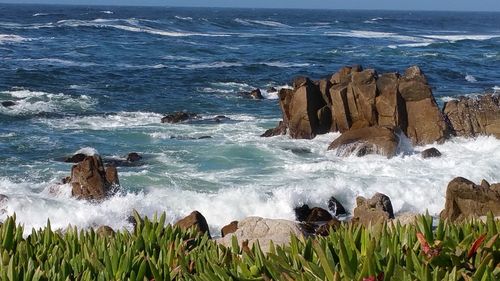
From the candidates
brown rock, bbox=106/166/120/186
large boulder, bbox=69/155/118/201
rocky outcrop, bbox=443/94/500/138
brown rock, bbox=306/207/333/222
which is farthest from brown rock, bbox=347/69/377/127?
large boulder, bbox=69/155/118/201

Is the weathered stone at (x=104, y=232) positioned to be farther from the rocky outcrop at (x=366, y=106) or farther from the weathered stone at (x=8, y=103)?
the weathered stone at (x=8, y=103)

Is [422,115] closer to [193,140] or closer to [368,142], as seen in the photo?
[368,142]

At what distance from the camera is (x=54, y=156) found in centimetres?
2219

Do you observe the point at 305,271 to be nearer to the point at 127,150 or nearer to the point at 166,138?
the point at 127,150

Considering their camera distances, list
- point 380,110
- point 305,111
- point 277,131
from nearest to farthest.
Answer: point 380,110
point 305,111
point 277,131

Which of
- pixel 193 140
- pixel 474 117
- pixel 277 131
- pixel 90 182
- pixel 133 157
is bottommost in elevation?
pixel 193 140

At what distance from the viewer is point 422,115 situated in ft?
78.9

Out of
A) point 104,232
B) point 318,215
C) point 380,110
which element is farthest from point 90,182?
point 380,110

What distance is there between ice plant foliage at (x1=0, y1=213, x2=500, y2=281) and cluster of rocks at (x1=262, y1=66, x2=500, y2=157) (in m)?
17.0

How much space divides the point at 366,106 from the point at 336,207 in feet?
23.2

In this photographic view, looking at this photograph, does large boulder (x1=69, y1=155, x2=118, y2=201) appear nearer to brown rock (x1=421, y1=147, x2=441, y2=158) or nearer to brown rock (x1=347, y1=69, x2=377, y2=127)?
brown rock (x1=421, y1=147, x2=441, y2=158)

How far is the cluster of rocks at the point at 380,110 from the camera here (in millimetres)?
23984

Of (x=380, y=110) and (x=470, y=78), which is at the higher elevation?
(x=380, y=110)

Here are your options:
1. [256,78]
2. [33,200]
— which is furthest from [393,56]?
[33,200]
